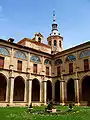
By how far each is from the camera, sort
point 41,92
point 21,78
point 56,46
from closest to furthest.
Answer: point 21,78
point 41,92
point 56,46

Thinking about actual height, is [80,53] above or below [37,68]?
above

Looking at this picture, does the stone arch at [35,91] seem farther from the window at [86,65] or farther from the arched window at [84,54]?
the arched window at [84,54]

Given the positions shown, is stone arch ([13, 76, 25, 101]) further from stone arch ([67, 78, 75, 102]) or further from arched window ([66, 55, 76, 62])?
arched window ([66, 55, 76, 62])

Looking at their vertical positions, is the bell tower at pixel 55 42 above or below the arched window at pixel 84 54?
above

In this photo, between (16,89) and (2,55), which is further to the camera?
(16,89)

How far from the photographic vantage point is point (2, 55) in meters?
31.4

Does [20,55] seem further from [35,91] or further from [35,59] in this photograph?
[35,91]

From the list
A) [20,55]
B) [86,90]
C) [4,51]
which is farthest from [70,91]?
[4,51]

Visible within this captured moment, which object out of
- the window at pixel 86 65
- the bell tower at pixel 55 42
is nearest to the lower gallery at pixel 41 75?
the window at pixel 86 65

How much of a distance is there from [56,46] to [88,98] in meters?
20.9

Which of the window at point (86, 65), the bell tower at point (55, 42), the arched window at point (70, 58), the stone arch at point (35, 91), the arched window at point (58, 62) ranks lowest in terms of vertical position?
the stone arch at point (35, 91)

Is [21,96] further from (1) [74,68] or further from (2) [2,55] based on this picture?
(1) [74,68]

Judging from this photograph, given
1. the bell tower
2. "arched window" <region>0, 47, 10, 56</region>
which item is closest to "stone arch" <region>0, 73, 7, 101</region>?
"arched window" <region>0, 47, 10, 56</region>

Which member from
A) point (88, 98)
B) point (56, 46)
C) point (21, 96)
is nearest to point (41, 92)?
point (21, 96)
